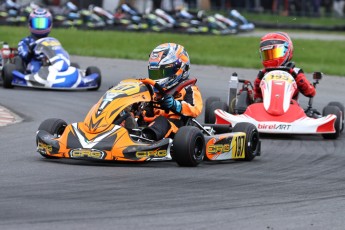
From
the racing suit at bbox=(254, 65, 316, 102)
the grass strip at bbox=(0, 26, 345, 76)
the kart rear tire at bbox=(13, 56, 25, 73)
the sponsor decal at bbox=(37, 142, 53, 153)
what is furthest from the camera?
the grass strip at bbox=(0, 26, 345, 76)

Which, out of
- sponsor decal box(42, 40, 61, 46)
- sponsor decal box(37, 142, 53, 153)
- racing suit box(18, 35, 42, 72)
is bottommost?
racing suit box(18, 35, 42, 72)

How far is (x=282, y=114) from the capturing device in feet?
34.3

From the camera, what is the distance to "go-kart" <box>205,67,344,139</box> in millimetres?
10367

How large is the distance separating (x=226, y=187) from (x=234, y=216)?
1.05m

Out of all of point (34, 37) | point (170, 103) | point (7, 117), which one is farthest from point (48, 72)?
point (170, 103)

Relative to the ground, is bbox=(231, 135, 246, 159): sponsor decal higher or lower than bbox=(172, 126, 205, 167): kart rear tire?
lower

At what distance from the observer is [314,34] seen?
30.1 meters

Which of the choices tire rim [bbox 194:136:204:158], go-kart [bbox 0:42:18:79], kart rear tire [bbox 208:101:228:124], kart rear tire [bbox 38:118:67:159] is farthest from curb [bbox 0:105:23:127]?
go-kart [bbox 0:42:18:79]

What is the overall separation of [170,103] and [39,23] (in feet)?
25.4

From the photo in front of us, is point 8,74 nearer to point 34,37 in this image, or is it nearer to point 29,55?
point 29,55

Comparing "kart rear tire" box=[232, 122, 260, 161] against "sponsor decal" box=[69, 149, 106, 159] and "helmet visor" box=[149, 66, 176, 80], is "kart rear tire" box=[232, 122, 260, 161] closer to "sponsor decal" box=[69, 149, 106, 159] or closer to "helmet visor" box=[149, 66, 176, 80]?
"helmet visor" box=[149, 66, 176, 80]

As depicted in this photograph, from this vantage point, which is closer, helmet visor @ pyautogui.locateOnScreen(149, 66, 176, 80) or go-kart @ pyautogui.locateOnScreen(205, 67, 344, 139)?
helmet visor @ pyautogui.locateOnScreen(149, 66, 176, 80)

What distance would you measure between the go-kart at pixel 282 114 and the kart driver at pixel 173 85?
6.03 ft

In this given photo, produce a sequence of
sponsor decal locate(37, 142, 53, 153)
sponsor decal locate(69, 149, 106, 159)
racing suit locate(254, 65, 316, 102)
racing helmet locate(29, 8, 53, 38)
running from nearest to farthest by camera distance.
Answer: sponsor decal locate(69, 149, 106, 159) → sponsor decal locate(37, 142, 53, 153) → racing suit locate(254, 65, 316, 102) → racing helmet locate(29, 8, 53, 38)
